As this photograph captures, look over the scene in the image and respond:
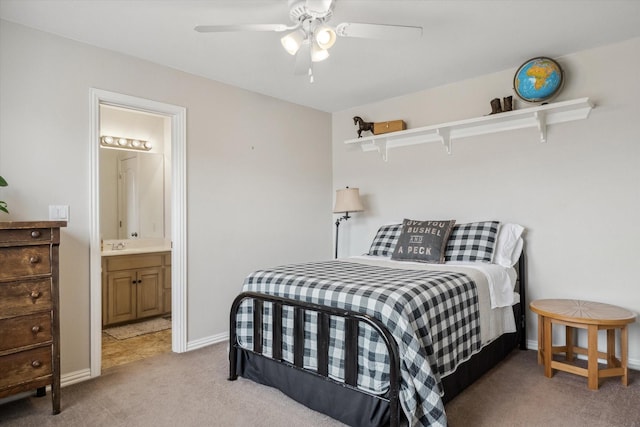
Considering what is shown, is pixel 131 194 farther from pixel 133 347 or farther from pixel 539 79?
pixel 539 79

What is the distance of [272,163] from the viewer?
3.99 m

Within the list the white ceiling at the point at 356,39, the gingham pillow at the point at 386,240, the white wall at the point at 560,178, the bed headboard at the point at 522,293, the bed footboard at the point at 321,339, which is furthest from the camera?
the gingham pillow at the point at 386,240

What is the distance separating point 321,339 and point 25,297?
163cm

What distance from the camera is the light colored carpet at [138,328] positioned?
3.69m

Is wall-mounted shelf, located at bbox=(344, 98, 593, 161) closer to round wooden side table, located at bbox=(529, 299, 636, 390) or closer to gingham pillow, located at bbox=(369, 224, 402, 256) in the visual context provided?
gingham pillow, located at bbox=(369, 224, 402, 256)

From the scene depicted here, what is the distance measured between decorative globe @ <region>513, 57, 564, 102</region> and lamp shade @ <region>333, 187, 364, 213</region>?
175 cm

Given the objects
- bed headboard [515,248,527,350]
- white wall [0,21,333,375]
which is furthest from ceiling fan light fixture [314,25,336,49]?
bed headboard [515,248,527,350]

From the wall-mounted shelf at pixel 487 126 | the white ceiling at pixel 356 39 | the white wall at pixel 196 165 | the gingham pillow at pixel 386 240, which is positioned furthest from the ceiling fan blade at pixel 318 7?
the gingham pillow at pixel 386 240

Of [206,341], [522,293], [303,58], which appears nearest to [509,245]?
[522,293]

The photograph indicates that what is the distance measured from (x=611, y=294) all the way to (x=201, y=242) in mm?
3268

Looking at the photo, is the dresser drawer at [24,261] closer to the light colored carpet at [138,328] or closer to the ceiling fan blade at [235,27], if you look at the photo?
the ceiling fan blade at [235,27]

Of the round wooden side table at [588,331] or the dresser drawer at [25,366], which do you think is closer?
the dresser drawer at [25,366]

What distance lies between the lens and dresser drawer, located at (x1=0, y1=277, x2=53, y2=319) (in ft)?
6.61

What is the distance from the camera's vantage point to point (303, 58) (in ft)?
7.43
